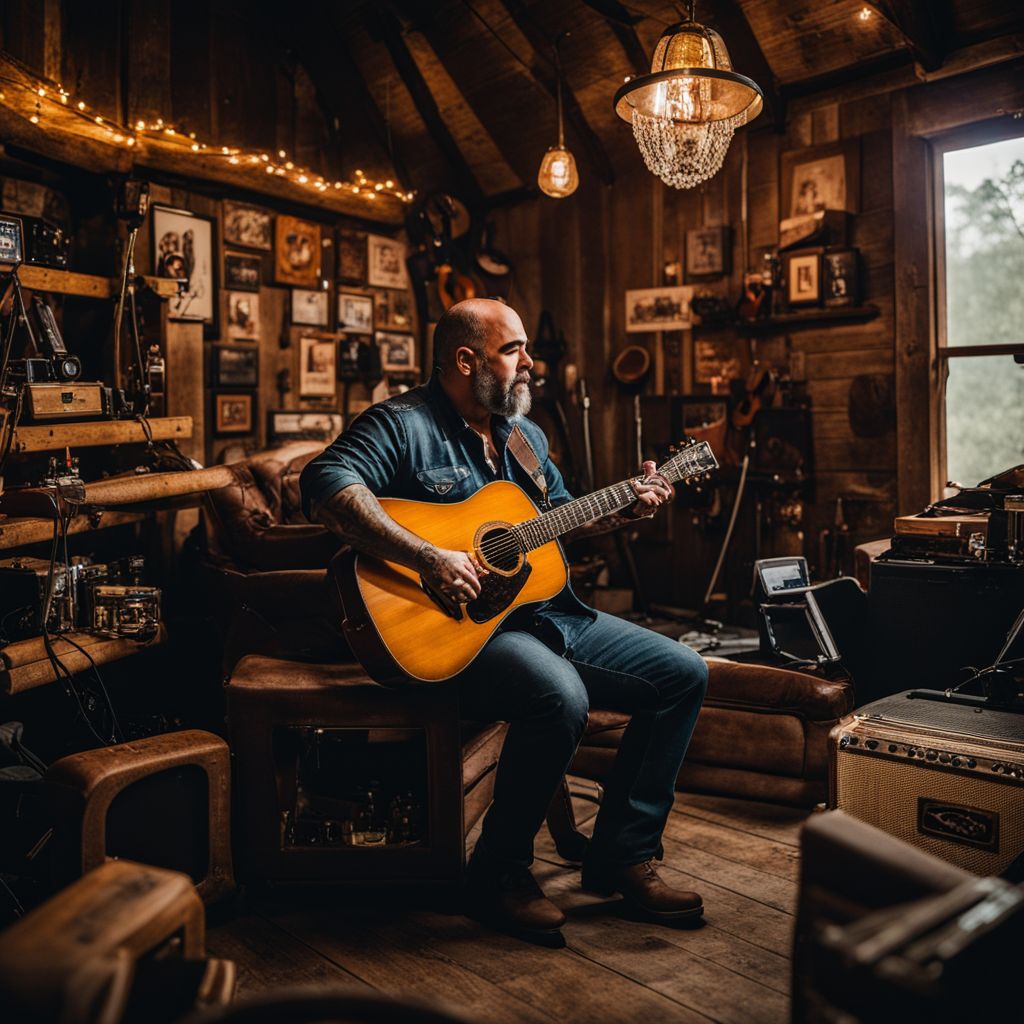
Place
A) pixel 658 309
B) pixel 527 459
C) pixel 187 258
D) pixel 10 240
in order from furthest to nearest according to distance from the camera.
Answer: pixel 658 309 < pixel 187 258 < pixel 10 240 < pixel 527 459

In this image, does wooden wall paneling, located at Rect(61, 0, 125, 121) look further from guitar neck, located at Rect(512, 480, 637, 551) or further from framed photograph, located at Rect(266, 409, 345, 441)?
guitar neck, located at Rect(512, 480, 637, 551)

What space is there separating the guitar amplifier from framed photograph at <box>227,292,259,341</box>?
4.57 m

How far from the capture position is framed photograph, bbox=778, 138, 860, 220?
5527mm

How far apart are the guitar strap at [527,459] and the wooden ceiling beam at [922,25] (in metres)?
3.13

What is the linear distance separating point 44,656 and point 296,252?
380 cm

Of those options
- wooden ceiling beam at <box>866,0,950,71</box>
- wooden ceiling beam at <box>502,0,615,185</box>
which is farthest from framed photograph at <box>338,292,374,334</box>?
wooden ceiling beam at <box>866,0,950,71</box>

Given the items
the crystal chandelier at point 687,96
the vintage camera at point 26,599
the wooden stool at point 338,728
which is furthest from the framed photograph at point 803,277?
the vintage camera at point 26,599

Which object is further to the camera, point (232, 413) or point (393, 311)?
point (393, 311)

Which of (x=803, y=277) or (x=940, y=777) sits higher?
(x=803, y=277)

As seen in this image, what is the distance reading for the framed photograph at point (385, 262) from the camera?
6930mm

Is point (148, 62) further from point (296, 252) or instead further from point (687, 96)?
point (687, 96)

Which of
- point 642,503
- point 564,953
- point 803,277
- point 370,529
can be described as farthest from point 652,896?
point 803,277

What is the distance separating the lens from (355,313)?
6.81 meters

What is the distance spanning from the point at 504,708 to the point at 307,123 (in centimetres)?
532
